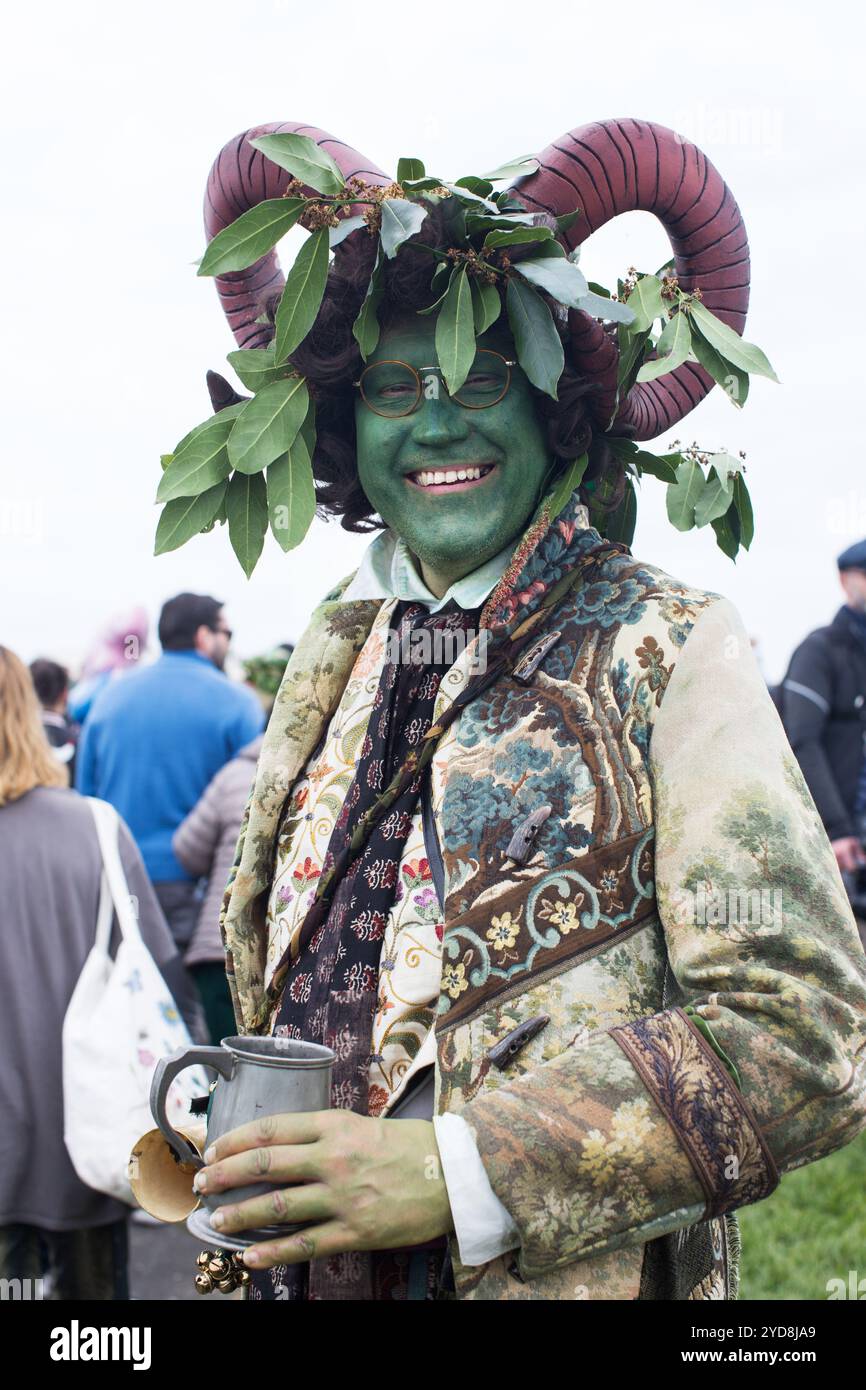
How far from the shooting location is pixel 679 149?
7.06 ft

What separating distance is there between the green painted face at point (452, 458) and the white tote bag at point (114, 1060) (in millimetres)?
1997

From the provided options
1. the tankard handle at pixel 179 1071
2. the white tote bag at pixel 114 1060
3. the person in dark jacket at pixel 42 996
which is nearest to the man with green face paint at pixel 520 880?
the tankard handle at pixel 179 1071

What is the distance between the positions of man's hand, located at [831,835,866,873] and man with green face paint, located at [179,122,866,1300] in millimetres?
3922

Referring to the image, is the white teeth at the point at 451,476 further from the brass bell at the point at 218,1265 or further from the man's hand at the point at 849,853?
the man's hand at the point at 849,853

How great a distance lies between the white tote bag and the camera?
149 inches

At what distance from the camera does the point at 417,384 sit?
7.03ft

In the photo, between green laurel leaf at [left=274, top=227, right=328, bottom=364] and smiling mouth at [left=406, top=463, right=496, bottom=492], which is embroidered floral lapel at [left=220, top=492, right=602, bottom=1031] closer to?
smiling mouth at [left=406, top=463, right=496, bottom=492]

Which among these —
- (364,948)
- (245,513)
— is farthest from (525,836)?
(245,513)

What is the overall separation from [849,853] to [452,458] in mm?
4290

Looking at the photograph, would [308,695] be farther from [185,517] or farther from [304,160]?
[304,160]

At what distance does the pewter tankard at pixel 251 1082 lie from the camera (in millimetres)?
1764

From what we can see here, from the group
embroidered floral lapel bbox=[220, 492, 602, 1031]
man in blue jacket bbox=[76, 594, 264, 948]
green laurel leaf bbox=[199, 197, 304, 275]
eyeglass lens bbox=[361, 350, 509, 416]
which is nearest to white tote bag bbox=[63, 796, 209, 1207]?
embroidered floral lapel bbox=[220, 492, 602, 1031]
